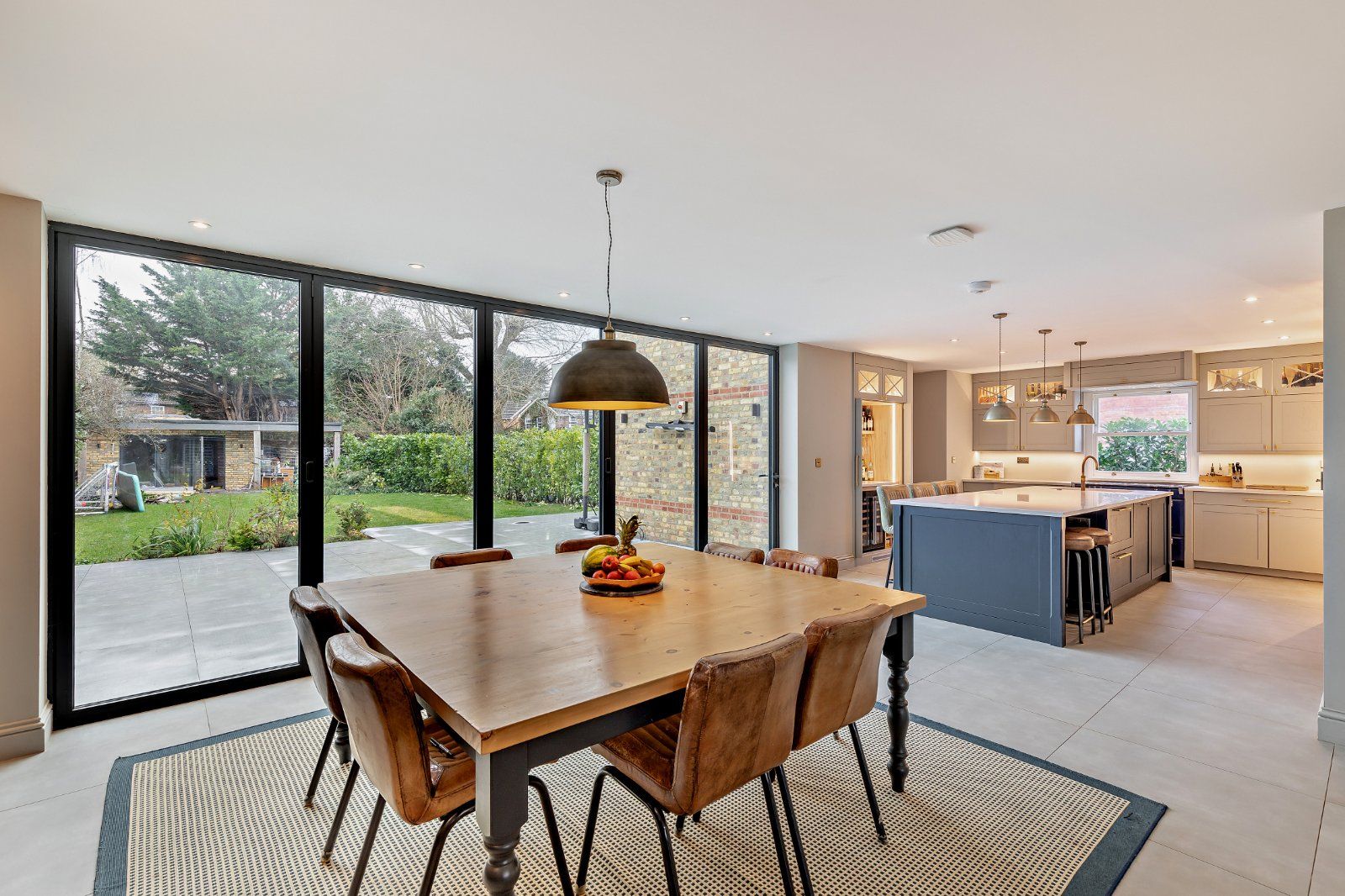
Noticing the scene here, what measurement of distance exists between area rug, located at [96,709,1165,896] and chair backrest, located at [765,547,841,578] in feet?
2.53

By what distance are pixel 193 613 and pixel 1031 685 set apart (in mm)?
4534

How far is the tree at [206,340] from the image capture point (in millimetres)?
3150

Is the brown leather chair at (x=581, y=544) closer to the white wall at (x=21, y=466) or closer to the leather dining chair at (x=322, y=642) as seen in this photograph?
the leather dining chair at (x=322, y=642)

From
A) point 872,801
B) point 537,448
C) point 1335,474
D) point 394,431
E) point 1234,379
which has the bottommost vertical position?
point 872,801

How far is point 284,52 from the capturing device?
168 cm

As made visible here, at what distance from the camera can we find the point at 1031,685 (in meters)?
→ 3.47

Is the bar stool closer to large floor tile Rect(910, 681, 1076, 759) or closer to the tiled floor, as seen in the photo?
the tiled floor

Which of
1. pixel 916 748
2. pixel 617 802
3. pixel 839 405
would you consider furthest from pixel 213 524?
pixel 839 405

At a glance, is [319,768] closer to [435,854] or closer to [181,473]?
[435,854]

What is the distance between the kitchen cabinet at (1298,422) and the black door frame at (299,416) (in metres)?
6.08

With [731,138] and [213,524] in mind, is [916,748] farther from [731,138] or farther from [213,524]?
[213,524]

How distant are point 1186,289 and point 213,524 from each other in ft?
19.7

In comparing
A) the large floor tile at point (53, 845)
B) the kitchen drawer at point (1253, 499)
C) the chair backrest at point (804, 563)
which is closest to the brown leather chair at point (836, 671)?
the chair backrest at point (804, 563)

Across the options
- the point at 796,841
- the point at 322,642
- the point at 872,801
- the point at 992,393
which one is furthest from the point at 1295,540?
the point at 322,642
